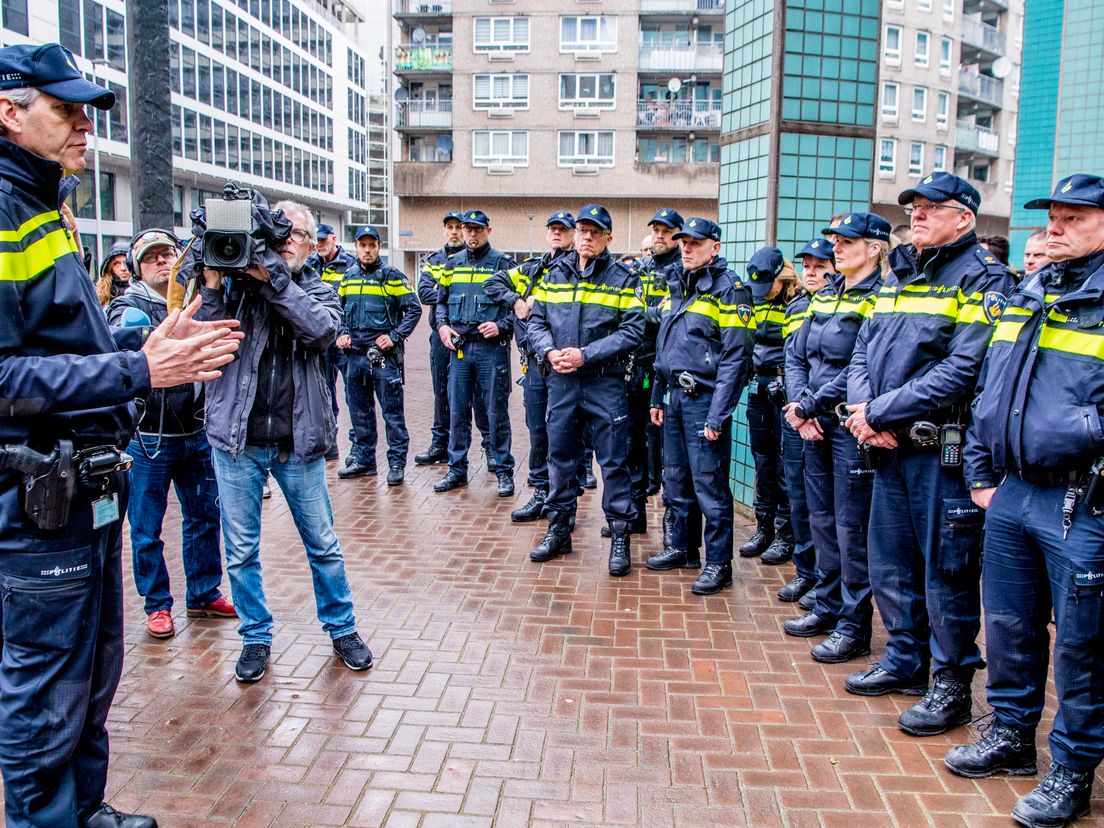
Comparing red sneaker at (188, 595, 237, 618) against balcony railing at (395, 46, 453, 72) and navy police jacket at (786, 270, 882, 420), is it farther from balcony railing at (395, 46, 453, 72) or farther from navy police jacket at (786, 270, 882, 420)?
balcony railing at (395, 46, 453, 72)

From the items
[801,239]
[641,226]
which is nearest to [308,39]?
[641,226]

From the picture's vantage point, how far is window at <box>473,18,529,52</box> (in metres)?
39.6

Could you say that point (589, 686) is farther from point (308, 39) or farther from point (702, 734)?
point (308, 39)

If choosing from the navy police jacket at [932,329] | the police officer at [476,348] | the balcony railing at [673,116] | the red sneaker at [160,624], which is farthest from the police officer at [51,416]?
the balcony railing at [673,116]

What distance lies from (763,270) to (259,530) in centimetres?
387

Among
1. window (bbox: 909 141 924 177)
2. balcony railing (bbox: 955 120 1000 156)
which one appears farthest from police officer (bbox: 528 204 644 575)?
balcony railing (bbox: 955 120 1000 156)

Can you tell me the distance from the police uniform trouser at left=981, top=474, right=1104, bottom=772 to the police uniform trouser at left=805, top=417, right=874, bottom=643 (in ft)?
3.24

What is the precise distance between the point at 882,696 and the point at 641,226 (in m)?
38.3

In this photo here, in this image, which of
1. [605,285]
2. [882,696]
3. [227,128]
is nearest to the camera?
[882,696]

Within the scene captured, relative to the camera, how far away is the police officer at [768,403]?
6262 mm

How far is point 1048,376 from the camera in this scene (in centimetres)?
336

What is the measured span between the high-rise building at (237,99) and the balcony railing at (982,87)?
35.9 m

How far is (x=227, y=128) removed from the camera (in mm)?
50219

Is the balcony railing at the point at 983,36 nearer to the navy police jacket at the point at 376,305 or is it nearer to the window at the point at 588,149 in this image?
the window at the point at 588,149
